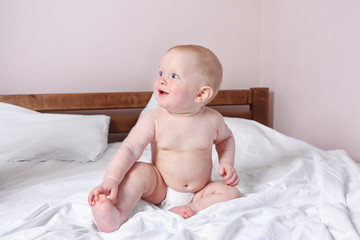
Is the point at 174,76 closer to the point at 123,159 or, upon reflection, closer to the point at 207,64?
the point at 207,64

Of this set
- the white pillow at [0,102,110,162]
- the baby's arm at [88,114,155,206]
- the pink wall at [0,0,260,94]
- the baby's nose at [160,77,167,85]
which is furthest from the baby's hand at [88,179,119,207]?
the pink wall at [0,0,260,94]

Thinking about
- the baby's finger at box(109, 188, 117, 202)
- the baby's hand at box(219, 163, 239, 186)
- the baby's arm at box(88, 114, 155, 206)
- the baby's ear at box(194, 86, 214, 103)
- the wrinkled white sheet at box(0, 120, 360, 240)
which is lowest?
the wrinkled white sheet at box(0, 120, 360, 240)

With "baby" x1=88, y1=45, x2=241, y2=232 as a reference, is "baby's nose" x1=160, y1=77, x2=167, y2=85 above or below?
above

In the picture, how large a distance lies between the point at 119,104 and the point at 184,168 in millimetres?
1105

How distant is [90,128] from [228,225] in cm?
110

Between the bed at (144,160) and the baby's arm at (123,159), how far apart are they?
0.28 feet

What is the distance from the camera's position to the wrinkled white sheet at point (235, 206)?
2.57 feet

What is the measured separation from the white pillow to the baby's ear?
82 cm

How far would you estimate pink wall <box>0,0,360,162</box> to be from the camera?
5.81 ft

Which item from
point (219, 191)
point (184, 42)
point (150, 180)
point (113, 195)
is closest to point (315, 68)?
point (184, 42)

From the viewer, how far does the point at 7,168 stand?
1431 millimetres

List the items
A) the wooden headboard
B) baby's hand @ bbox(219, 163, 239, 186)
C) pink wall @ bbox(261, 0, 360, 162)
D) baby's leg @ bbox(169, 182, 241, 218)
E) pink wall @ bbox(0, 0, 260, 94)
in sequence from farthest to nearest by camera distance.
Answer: pink wall @ bbox(0, 0, 260, 94) < the wooden headboard < pink wall @ bbox(261, 0, 360, 162) < baby's hand @ bbox(219, 163, 239, 186) < baby's leg @ bbox(169, 182, 241, 218)

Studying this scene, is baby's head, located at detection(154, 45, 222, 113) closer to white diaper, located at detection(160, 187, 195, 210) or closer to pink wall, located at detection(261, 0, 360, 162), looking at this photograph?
white diaper, located at detection(160, 187, 195, 210)

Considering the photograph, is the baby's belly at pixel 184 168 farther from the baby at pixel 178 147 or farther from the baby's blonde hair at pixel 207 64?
the baby's blonde hair at pixel 207 64
